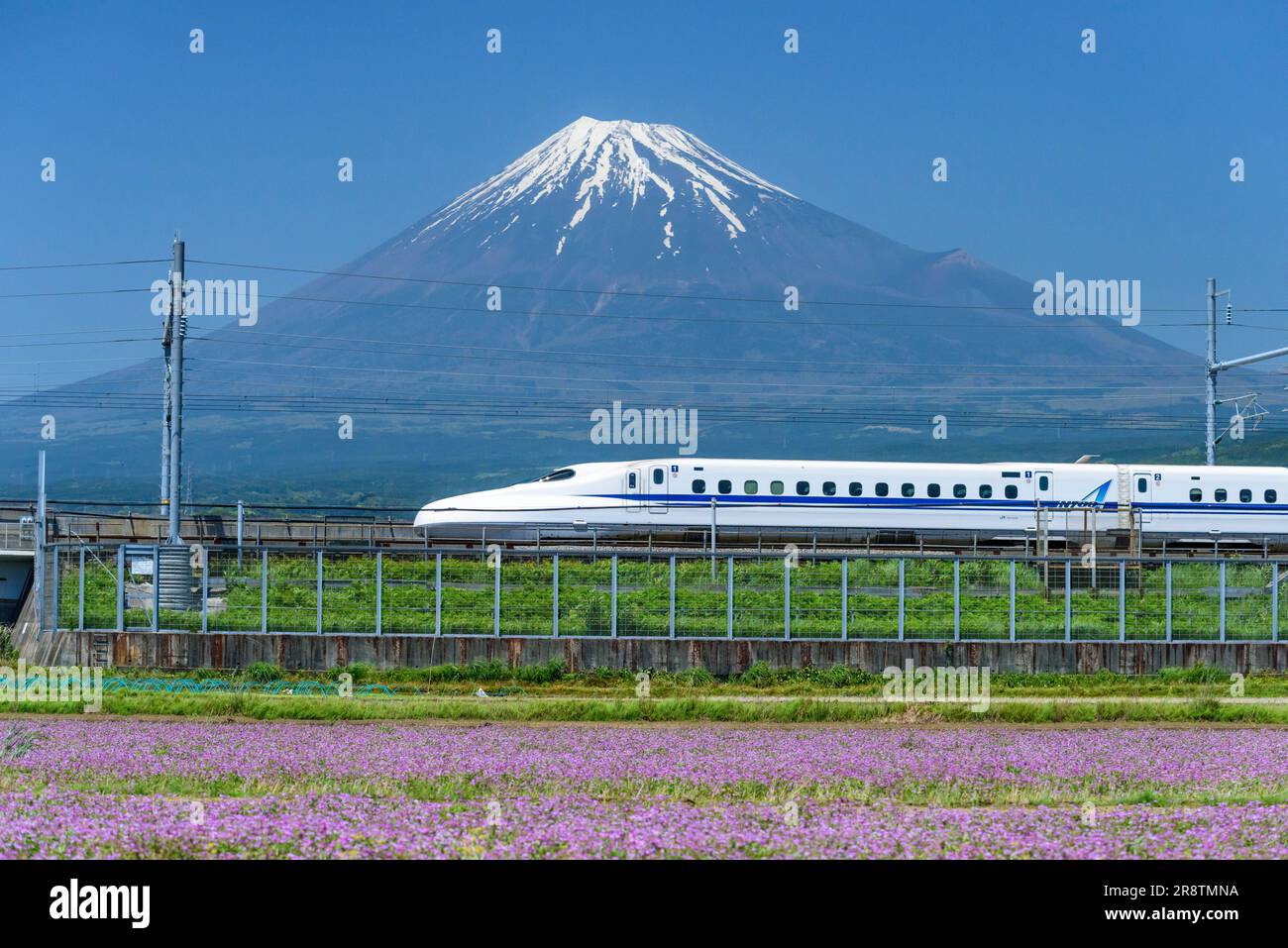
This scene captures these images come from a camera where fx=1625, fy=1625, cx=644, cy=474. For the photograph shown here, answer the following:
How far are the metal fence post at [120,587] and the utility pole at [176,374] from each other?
380cm

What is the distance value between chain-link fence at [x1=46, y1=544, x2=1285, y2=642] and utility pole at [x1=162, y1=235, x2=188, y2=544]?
266 cm

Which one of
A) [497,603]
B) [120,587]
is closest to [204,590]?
[120,587]

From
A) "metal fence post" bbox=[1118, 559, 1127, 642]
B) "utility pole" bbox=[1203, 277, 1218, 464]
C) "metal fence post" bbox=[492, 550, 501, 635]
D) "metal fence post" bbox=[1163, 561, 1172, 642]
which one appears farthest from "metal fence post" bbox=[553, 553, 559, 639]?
"utility pole" bbox=[1203, 277, 1218, 464]

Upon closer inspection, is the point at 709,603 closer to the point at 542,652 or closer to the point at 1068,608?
the point at 542,652

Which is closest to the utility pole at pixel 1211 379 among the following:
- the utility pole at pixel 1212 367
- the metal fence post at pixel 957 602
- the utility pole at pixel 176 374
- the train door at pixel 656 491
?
the utility pole at pixel 1212 367

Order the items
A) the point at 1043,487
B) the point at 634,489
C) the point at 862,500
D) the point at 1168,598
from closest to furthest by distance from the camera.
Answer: the point at 1168,598 → the point at 634,489 → the point at 862,500 → the point at 1043,487

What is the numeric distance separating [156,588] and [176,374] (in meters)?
7.36

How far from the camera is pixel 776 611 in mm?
31312

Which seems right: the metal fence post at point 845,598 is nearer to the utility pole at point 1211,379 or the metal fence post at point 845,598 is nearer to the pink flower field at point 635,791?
the pink flower field at point 635,791

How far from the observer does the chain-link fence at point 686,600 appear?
30.5 meters

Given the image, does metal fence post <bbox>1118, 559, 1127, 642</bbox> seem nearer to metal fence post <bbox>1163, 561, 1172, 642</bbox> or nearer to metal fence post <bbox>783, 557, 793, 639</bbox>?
metal fence post <bbox>1163, 561, 1172, 642</bbox>

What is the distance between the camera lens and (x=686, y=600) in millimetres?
31609
